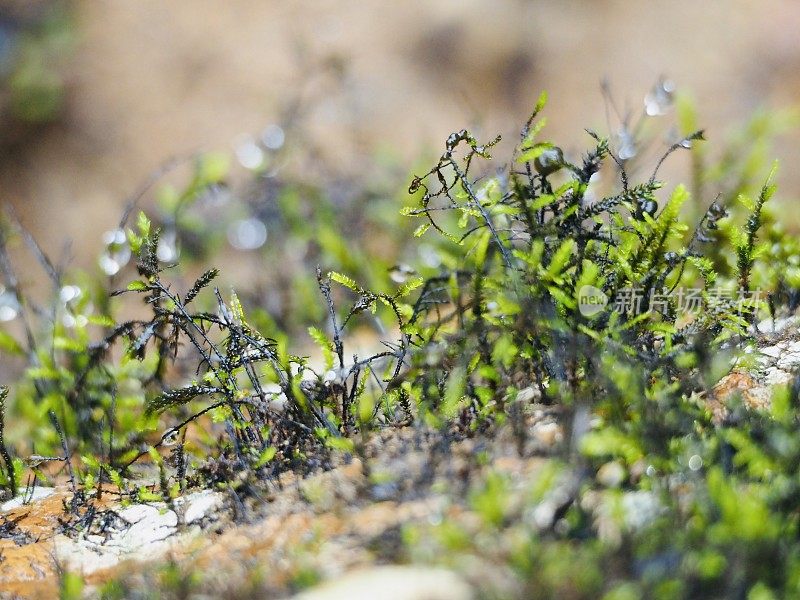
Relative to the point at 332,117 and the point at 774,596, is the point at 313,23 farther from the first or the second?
the point at 774,596

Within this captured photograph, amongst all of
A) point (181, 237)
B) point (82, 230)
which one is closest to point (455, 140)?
point (181, 237)

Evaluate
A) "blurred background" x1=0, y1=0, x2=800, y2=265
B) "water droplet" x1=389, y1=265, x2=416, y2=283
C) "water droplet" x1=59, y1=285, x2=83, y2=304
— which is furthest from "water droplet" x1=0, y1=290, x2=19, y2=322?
"water droplet" x1=389, y1=265, x2=416, y2=283

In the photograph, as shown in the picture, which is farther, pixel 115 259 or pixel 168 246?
pixel 168 246

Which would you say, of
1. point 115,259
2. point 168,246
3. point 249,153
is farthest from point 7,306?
point 249,153

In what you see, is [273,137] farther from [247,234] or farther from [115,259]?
[115,259]

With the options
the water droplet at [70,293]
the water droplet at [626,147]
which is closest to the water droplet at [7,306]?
the water droplet at [70,293]

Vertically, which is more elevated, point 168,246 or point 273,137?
point 273,137

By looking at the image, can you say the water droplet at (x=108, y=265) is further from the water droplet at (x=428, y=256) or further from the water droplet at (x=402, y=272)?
the water droplet at (x=402, y=272)

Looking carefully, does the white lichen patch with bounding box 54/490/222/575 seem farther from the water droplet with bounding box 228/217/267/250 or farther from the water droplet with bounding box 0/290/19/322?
the water droplet with bounding box 228/217/267/250
